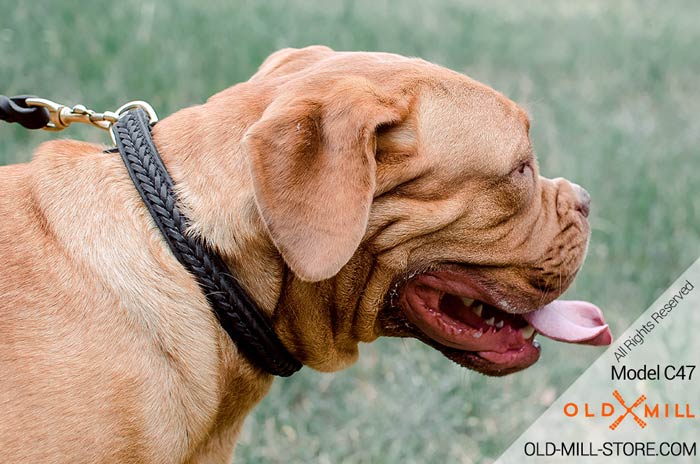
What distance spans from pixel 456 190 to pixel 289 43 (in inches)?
192

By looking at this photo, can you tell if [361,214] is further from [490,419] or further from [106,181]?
[490,419]

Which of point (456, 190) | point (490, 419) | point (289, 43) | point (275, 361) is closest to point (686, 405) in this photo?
point (490, 419)

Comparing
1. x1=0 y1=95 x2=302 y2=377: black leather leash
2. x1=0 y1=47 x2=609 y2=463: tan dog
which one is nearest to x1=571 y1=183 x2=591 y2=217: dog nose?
x1=0 y1=47 x2=609 y2=463: tan dog

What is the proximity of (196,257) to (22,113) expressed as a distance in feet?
4.36

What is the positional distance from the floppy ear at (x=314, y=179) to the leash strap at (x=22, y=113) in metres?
1.39

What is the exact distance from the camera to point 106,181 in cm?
301

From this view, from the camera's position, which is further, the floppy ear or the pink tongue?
the pink tongue

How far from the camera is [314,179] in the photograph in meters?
2.78

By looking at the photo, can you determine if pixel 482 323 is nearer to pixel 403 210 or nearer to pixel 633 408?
pixel 403 210

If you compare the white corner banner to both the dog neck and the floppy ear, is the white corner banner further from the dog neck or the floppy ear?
the floppy ear

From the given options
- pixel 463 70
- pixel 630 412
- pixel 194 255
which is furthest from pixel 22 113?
pixel 463 70

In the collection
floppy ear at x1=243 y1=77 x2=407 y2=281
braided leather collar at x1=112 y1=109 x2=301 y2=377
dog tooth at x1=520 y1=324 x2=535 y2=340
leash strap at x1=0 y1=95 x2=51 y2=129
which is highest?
floppy ear at x1=243 y1=77 x2=407 y2=281

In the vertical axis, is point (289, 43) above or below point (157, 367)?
below

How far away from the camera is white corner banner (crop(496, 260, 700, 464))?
177 inches
